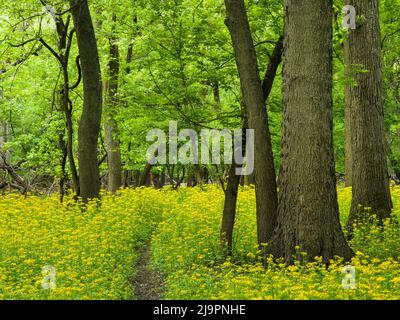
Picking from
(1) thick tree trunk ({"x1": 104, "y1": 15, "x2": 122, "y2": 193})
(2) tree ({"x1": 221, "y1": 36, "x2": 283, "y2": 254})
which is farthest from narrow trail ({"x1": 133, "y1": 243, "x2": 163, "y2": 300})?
(1) thick tree trunk ({"x1": 104, "y1": 15, "x2": 122, "y2": 193})

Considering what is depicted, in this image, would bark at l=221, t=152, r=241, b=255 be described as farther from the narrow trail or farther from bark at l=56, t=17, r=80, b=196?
bark at l=56, t=17, r=80, b=196

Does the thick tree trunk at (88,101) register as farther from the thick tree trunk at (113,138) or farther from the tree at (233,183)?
the tree at (233,183)

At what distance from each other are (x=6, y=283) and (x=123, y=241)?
3.41 m

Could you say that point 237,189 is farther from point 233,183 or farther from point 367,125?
point 367,125

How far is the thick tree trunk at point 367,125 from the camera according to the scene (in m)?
11.7

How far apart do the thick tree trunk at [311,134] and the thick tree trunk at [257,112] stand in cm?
102

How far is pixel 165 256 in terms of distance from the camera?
33.6 feet

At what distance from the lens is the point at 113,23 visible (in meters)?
17.2

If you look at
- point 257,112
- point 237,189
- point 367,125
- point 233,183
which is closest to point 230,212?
point 237,189

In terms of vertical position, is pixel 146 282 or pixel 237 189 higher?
pixel 237 189

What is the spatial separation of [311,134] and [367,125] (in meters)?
4.18

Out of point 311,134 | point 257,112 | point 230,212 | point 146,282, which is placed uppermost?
point 257,112

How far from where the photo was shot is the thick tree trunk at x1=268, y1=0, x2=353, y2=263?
8117mm
